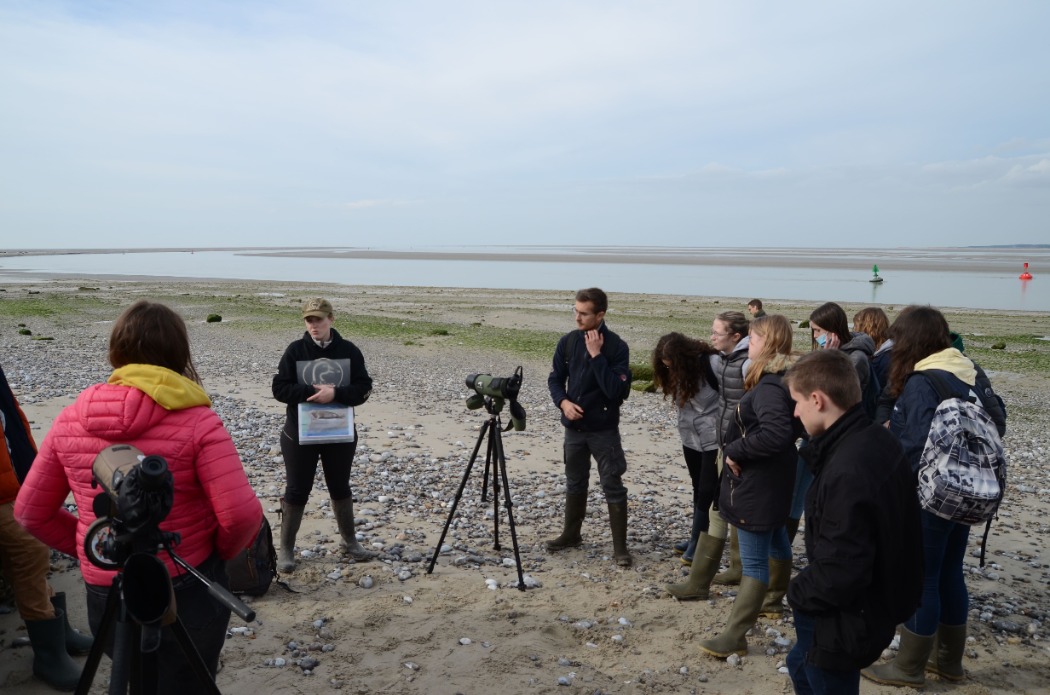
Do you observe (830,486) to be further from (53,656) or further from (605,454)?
(53,656)

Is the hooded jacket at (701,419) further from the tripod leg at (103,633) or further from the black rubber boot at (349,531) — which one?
the tripod leg at (103,633)

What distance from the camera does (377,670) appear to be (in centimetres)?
468

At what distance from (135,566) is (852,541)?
2.88 metres

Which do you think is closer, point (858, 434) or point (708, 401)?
point (858, 434)

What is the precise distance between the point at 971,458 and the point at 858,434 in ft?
4.78

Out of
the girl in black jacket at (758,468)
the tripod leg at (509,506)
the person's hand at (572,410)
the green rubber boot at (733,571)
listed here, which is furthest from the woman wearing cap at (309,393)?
the green rubber boot at (733,571)

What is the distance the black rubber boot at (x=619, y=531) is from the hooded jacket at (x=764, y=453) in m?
1.71

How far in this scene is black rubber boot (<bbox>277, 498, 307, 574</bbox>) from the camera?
19.9ft

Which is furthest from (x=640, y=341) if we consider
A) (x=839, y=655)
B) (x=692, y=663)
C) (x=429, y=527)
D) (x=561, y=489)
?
(x=839, y=655)

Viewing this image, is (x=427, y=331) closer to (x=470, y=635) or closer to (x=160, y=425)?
(x=470, y=635)

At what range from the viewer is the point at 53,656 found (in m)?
4.27

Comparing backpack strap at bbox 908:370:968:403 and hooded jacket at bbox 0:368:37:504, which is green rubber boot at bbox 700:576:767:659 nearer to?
backpack strap at bbox 908:370:968:403

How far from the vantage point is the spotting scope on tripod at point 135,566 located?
2.39 meters

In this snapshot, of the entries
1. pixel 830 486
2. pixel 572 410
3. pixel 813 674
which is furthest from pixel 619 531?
pixel 830 486
